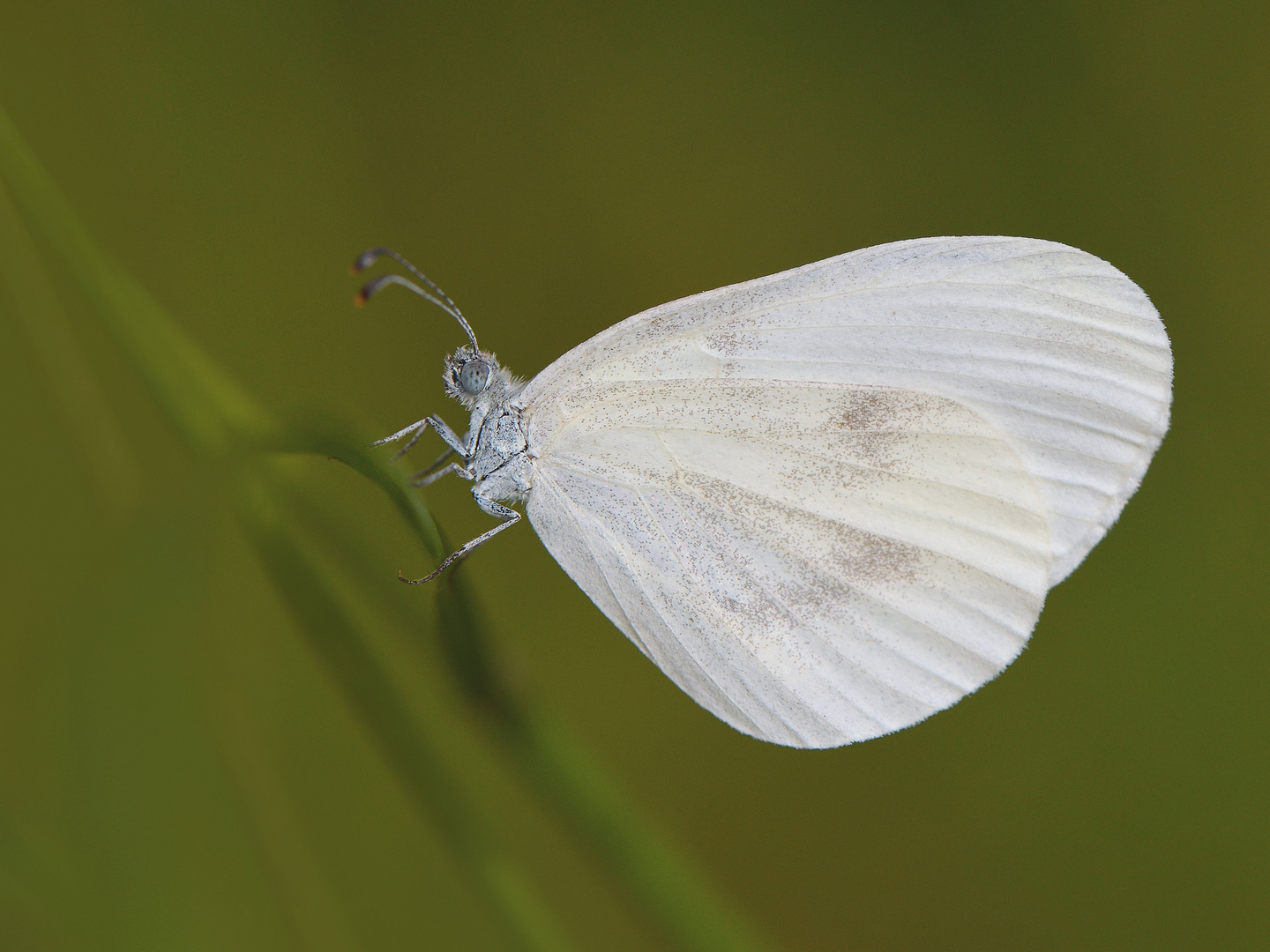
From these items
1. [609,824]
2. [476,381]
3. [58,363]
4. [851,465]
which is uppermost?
[58,363]

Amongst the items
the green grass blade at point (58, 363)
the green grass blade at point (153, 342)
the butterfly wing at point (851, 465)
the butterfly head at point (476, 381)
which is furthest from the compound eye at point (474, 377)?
the green grass blade at point (58, 363)

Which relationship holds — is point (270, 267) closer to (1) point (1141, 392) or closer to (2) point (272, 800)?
(2) point (272, 800)

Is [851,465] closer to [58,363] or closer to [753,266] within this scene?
[58,363]

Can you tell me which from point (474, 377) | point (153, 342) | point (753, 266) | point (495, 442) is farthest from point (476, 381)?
point (753, 266)

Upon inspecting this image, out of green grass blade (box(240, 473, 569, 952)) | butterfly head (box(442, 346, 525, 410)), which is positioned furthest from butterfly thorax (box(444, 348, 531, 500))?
green grass blade (box(240, 473, 569, 952))

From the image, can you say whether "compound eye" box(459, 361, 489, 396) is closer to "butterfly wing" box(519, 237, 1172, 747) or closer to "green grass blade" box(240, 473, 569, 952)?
"butterfly wing" box(519, 237, 1172, 747)

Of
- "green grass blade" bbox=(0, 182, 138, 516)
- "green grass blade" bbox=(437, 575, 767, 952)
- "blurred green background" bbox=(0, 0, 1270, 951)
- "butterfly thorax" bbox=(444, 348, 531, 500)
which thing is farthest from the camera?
"blurred green background" bbox=(0, 0, 1270, 951)

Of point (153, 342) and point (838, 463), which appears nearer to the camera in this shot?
point (153, 342)
